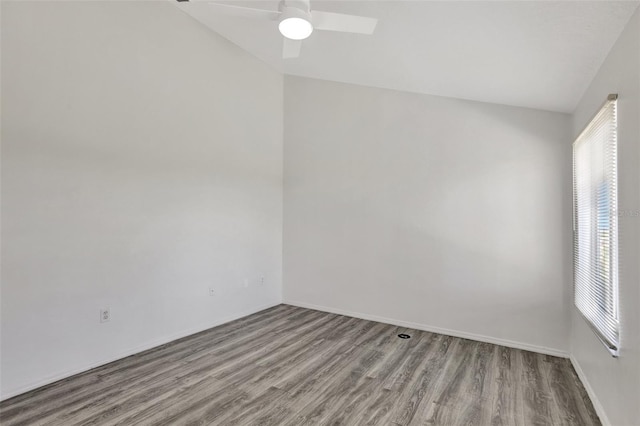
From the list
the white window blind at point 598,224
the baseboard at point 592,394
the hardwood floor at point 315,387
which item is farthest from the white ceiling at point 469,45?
the hardwood floor at point 315,387

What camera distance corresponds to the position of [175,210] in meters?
3.64

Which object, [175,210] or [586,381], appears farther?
[175,210]

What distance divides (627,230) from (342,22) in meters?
2.06

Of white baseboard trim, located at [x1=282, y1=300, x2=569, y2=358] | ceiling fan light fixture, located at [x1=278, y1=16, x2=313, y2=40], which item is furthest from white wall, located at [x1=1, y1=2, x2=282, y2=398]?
ceiling fan light fixture, located at [x1=278, y1=16, x2=313, y2=40]

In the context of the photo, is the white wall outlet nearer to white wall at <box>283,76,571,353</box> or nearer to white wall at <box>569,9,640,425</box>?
white wall at <box>283,76,571,353</box>

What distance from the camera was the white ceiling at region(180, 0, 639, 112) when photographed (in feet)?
6.47

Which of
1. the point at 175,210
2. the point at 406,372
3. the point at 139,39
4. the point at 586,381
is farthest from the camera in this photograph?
the point at 175,210

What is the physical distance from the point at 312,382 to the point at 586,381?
2.15 meters

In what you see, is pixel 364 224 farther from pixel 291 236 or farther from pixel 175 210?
pixel 175 210

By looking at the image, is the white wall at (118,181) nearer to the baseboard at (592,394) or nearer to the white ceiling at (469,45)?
the white ceiling at (469,45)

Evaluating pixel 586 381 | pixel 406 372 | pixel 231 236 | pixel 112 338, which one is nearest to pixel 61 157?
pixel 112 338

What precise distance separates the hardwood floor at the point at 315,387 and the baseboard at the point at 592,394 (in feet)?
0.17

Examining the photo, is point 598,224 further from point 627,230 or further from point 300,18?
point 300,18

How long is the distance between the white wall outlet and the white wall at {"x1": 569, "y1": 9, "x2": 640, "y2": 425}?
3.58 m
